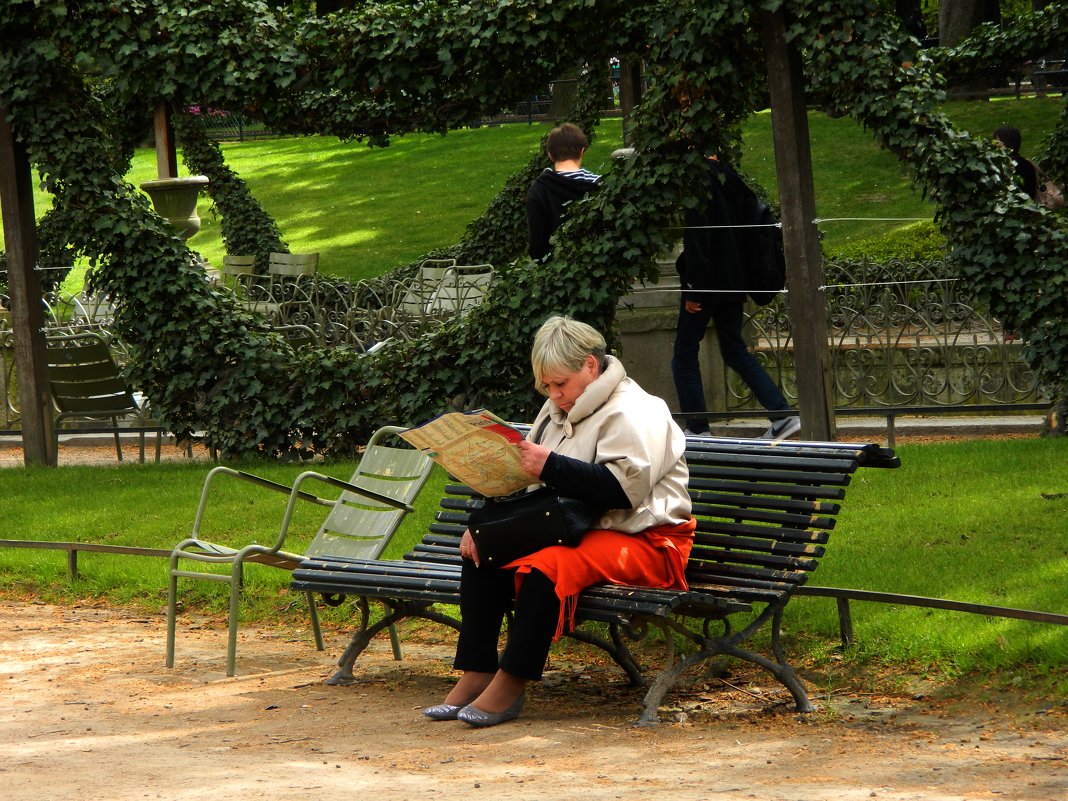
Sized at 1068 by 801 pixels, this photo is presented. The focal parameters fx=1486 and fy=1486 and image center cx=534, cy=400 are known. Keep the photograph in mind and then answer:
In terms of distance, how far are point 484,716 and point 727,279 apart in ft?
14.6

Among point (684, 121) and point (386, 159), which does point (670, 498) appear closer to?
point (684, 121)

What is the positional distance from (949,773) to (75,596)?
16.0 feet

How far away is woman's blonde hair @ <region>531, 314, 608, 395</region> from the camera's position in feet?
17.0

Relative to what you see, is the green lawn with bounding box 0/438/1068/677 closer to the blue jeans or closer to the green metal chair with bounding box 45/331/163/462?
the green metal chair with bounding box 45/331/163/462

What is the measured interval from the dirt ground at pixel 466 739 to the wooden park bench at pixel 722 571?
0.18 m

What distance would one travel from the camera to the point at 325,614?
697 centimetres

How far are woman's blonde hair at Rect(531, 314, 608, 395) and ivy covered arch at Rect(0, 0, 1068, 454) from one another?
380cm

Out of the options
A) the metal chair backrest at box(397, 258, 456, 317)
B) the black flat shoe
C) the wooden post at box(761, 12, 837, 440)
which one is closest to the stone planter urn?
the metal chair backrest at box(397, 258, 456, 317)

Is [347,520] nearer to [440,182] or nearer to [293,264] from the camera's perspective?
[293,264]

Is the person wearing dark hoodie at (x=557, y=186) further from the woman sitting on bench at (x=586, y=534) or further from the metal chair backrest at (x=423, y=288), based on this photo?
the woman sitting on bench at (x=586, y=534)

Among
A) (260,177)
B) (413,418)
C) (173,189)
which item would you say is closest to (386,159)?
(260,177)

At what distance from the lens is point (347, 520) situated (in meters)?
6.63

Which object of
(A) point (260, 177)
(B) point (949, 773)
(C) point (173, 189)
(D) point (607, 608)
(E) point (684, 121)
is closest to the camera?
(B) point (949, 773)

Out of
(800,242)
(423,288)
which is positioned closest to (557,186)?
(800,242)
